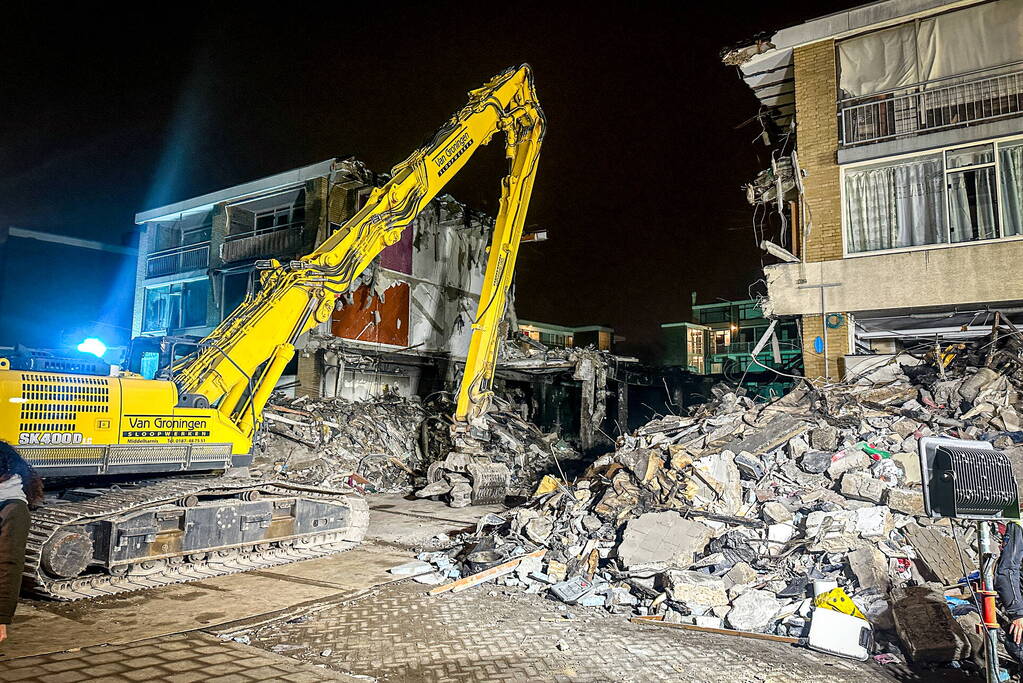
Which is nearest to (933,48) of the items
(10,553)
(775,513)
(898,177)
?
(898,177)

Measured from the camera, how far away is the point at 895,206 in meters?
13.2

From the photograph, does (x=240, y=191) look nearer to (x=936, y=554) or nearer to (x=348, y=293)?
(x=348, y=293)

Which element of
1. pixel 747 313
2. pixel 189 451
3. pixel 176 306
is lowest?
pixel 189 451

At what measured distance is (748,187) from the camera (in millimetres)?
15266

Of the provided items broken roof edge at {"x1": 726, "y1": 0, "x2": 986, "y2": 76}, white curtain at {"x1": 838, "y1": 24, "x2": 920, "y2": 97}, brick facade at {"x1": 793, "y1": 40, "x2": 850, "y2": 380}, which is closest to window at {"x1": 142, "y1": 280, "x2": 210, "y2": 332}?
broken roof edge at {"x1": 726, "y1": 0, "x2": 986, "y2": 76}

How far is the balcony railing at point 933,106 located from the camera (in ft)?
40.4

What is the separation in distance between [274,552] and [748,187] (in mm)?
12510

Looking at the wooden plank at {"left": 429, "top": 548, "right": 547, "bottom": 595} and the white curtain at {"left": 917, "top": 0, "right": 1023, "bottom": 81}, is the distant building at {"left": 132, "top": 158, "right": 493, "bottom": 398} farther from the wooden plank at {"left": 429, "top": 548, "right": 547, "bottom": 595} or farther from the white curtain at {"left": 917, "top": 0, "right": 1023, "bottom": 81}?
the white curtain at {"left": 917, "top": 0, "right": 1023, "bottom": 81}

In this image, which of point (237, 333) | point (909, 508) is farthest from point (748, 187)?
point (237, 333)

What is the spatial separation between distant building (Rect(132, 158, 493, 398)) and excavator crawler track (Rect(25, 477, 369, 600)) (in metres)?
12.7

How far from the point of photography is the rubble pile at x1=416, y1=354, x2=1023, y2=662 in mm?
6754

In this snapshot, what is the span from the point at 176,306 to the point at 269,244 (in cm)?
732

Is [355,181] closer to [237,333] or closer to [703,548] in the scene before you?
[237,333]

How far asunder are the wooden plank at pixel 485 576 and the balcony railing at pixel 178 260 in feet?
Answer: 73.2
